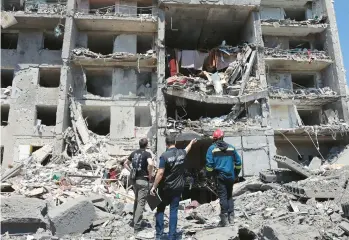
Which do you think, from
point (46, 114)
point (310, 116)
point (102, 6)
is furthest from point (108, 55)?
point (310, 116)

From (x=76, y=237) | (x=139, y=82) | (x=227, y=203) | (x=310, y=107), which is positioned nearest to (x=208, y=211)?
(x=227, y=203)

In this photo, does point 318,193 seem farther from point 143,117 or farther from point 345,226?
point 143,117

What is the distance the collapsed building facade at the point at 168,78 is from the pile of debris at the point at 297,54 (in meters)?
0.10

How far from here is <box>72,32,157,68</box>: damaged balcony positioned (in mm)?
21984

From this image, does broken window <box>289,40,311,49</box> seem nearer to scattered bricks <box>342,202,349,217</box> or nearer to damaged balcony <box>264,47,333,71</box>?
damaged balcony <box>264,47,333,71</box>

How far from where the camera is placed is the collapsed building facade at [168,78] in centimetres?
2041

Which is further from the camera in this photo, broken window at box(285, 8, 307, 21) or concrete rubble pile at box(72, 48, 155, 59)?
broken window at box(285, 8, 307, 21)

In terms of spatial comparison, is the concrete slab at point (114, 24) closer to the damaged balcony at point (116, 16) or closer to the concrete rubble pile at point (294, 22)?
the damaged balcony at point (116, 16)

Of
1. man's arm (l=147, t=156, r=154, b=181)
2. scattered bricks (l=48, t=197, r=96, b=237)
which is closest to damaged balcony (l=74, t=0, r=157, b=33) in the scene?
man's arm (l=147, t=156, r=154, b=181)

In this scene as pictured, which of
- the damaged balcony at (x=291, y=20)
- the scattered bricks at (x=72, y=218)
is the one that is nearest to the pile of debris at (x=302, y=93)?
the damaged balcony at (x=291, y=20)

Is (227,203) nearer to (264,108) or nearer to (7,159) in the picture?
(264,108)

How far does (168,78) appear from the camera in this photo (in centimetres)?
2064

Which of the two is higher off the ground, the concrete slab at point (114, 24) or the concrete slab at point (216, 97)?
the concrete slab at point (114, 24)

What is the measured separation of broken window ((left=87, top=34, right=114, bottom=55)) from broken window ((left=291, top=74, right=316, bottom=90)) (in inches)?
521
